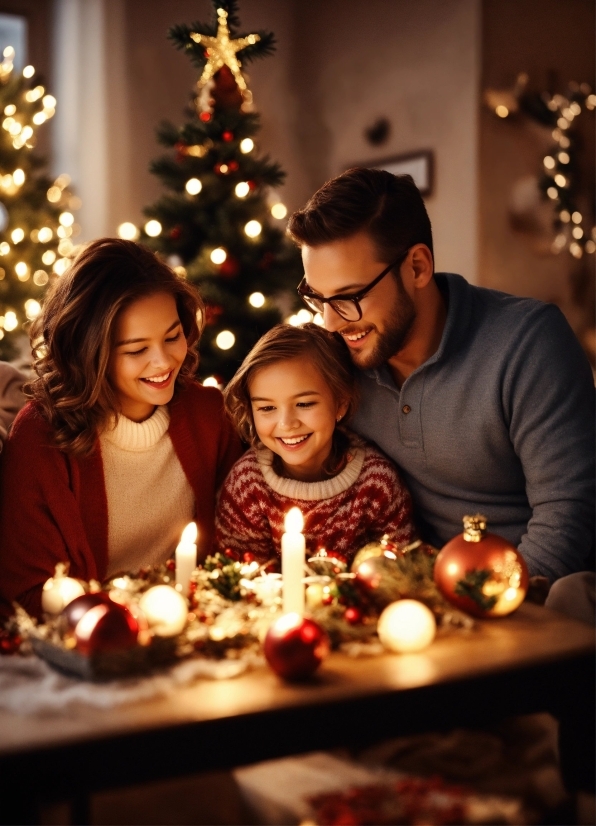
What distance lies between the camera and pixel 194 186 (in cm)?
323

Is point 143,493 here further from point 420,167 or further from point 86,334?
point 420,167

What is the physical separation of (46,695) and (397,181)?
1.39 meters

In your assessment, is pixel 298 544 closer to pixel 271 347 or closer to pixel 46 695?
pixel 46 695

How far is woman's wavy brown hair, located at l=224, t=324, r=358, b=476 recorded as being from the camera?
208cm

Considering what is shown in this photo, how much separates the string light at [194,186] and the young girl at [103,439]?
114cm

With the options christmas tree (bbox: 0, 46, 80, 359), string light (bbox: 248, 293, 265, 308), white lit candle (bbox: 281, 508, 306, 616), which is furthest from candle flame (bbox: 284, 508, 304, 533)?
christmas tree (bbox: 0, 46, 80, 359)

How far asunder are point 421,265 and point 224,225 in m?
1.24

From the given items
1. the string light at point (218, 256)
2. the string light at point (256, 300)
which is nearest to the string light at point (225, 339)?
the string light at point (256, 300)

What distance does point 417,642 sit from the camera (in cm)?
136

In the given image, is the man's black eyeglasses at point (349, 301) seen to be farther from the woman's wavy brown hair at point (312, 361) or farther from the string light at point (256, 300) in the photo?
the string light at point (256, 300)

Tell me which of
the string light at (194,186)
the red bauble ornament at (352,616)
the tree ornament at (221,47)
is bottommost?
the red bauble ornament at (352,616)

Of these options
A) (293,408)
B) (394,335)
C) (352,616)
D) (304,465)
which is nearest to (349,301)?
(394,335)

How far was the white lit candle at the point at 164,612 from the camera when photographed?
1.39m

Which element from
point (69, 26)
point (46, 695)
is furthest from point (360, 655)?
point (69, 26)
